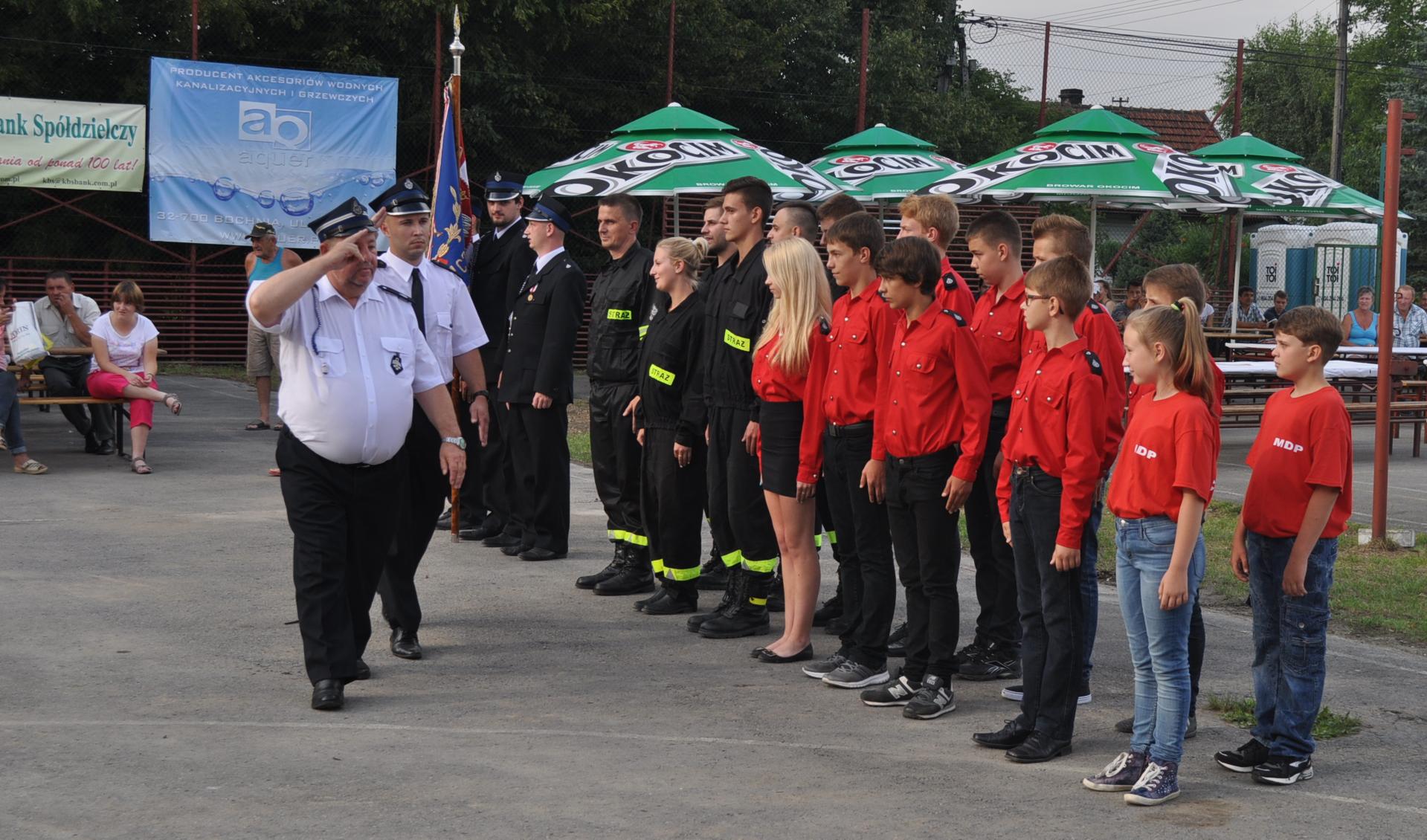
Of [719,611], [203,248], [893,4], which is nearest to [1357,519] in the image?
[719,611]

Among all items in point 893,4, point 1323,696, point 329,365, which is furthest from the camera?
point 893,4

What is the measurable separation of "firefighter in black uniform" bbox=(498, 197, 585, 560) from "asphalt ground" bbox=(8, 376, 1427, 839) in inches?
23.7

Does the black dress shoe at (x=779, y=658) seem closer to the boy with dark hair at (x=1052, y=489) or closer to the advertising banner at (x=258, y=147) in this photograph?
the boy with dark hair at (x=1052, y=489)

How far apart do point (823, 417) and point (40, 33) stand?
1876 cm

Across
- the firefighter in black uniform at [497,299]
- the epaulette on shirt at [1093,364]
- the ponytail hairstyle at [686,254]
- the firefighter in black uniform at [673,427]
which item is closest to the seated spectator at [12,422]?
the firefighter in black uniform at [497,299]

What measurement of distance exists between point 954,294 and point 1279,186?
13.4m

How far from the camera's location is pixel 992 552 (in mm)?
6258

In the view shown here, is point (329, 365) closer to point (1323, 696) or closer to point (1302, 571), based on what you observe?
point (1302, 571)

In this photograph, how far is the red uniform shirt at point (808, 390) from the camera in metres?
6.17

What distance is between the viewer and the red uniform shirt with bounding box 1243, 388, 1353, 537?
4.83 metres

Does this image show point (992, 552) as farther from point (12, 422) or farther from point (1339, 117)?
point (1339, 117)

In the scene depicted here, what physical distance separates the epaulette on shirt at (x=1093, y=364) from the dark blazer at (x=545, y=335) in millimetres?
3954

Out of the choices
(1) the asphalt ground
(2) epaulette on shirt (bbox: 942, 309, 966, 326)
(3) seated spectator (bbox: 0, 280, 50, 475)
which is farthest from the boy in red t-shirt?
(3) seated spectator (bbox: 0, 280, 50, 475)

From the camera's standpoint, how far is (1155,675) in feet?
15.7
